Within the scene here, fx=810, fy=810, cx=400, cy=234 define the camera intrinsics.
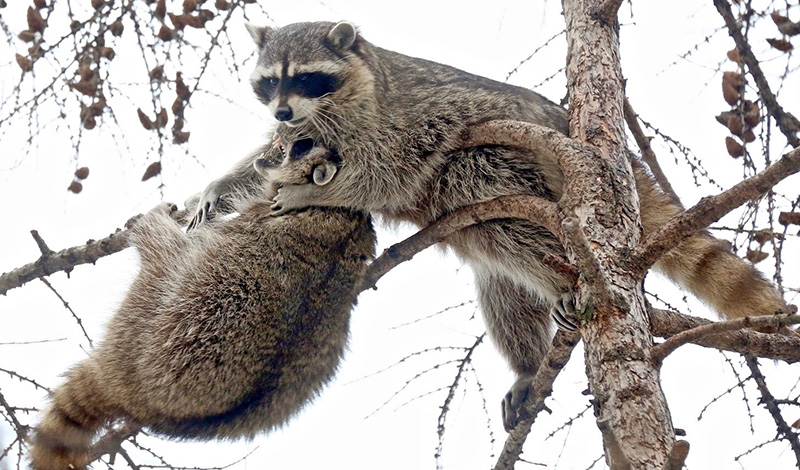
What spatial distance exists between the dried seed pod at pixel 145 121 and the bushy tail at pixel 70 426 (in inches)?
46.1

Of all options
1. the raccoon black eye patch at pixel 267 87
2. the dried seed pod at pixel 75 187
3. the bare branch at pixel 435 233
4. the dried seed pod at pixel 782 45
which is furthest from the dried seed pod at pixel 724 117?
the dried seed pod at pixel 75 187

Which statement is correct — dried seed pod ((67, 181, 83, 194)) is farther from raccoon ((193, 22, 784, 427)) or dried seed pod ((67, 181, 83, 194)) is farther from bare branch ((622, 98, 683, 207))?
bare branch ((622, 98, 683, 207))

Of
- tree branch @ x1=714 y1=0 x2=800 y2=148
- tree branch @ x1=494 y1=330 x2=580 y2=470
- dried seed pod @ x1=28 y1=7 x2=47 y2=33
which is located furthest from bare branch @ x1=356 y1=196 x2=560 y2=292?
dried seed pod @ x1=28 y1=7 x2=47 y2=33

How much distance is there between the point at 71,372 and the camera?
3098 millimetres

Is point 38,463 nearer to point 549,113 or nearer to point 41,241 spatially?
point 41,241

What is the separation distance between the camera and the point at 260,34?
170 inches

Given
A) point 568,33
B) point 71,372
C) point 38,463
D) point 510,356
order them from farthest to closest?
1. point 510,356
2. point 568,33
3. point 71,372
4. point 38,463

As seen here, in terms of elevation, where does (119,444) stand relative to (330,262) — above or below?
below

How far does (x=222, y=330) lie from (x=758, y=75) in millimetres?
2382

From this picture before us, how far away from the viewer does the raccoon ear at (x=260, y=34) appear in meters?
4.29

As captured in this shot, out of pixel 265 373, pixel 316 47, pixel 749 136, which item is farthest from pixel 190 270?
pixel 749 136

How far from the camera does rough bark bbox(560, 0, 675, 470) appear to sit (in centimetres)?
200

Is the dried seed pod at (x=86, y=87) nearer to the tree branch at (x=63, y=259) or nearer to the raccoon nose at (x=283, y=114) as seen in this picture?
the tree branch at (x=63, y=259)

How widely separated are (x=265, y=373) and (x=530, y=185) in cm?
144
